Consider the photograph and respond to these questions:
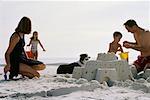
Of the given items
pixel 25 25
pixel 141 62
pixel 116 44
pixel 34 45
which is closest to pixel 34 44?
pixel 34 45

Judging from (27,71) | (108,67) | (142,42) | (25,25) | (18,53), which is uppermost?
(25,25)

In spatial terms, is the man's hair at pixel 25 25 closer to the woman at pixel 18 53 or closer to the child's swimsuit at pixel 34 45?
the woman at pixel 18 53

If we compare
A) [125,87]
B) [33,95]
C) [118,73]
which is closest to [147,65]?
[118,73]

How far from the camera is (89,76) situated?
6020 millimetres

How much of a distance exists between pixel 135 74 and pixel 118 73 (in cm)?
65

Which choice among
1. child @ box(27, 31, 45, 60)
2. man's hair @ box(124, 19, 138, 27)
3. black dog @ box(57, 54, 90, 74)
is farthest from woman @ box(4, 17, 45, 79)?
child @ box(27, 31, 45, 60)

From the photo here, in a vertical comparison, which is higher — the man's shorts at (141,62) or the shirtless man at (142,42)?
the shirtless man at (142,42)

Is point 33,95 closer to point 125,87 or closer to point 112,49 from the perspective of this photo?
point 125,87

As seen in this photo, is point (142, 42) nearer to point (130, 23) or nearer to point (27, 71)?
point (130, 23)

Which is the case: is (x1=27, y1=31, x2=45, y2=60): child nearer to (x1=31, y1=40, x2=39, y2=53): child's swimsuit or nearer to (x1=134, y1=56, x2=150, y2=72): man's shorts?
(x1=31, y1=40, x2=39, y2=53): child's swimsuit

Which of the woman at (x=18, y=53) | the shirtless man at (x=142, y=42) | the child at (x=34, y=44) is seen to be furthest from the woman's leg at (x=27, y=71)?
the child at (x=34, y=44)

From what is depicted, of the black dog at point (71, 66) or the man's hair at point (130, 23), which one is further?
the black dog at point (71, 66)

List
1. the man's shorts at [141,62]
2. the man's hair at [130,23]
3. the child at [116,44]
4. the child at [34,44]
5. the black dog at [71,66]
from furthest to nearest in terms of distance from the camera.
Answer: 1. the child at [34,44]
2. the child at [116,44]
3. the black dog at [71,66]
4. the man's shorts at [141,62]
5. the man's hair at [130,23]

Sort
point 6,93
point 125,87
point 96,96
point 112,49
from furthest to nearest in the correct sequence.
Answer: point 112,49 < point 125,87 < point 6,93 < point 96,96
